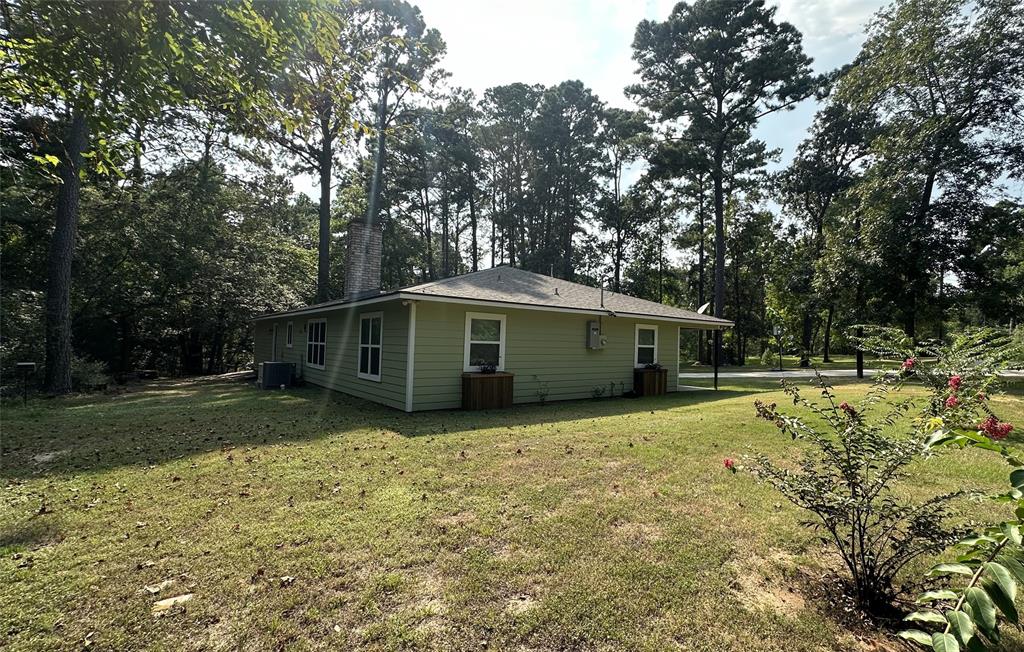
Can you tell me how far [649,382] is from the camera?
37.0 feet

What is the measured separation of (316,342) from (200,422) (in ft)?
17.5

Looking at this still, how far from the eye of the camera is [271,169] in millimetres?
19578

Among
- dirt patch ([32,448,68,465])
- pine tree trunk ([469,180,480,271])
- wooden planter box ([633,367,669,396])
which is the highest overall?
pine tree trunk ([469,180,480,271])

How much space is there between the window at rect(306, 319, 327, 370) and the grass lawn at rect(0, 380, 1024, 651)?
19.3 feet

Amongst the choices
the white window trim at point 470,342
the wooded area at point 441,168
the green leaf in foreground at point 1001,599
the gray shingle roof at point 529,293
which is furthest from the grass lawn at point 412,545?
the gray shingle roof at point 529,293

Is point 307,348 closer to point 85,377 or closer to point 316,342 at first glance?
point 316,342

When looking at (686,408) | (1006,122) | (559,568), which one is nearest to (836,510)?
(559,568)

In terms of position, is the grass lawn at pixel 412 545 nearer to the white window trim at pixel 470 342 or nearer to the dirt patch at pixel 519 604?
the dirt patch at pixel 519 604

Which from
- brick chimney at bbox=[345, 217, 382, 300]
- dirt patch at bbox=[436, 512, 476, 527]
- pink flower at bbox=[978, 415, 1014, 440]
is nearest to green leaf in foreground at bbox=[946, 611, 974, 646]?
pink flower at bbox=[978, 415, 1014, 440]

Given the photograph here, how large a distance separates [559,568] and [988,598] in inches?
72.8

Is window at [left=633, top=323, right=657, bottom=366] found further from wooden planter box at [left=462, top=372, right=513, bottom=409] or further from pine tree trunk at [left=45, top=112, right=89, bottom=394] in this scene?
pine tree trunk at [left=45, top=112, right=89, bottom=394]

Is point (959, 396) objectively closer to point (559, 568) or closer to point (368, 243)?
point (559, 568)

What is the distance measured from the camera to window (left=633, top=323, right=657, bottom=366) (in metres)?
11.6

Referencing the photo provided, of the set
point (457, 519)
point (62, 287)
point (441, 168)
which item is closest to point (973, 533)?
point (457, 519)
